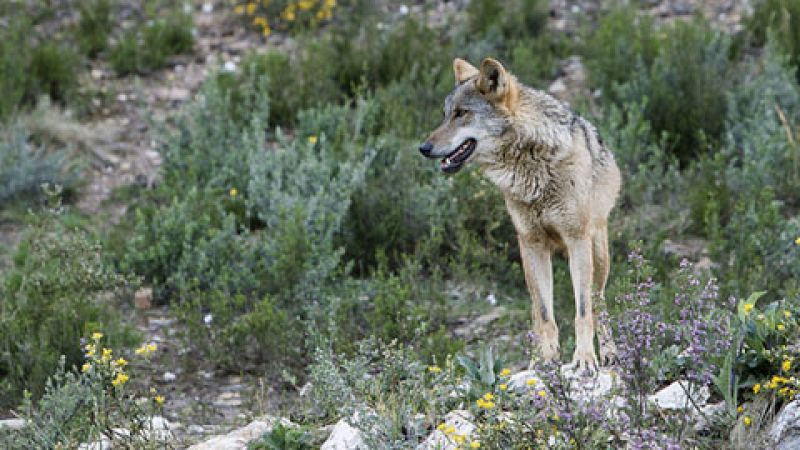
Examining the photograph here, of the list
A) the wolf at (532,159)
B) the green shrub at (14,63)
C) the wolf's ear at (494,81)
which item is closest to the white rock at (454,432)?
the wolf at (532,159)

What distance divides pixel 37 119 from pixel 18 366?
4.00 meters

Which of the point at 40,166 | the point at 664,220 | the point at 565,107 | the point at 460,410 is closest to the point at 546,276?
the point at 565,107

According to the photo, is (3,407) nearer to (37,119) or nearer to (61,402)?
(61,402)

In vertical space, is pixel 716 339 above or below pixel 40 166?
above

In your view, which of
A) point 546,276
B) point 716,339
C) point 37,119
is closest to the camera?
point 716,339

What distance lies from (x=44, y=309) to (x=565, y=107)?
3.43 m

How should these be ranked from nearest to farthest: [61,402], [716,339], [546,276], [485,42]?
1. [716,339]
2. [61,402]
3. [546,276]
4. [485,42]

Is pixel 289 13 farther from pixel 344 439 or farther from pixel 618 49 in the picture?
pixel 344 439

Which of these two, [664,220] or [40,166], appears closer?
[664,220]

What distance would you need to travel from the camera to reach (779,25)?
415 inches

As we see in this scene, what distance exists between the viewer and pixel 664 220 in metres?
8.66

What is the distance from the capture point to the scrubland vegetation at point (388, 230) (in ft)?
16.0

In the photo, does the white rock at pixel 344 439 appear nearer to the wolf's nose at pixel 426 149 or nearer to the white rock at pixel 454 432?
the white rock at pixel 454 432

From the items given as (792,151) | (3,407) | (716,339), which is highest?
(716,339)
